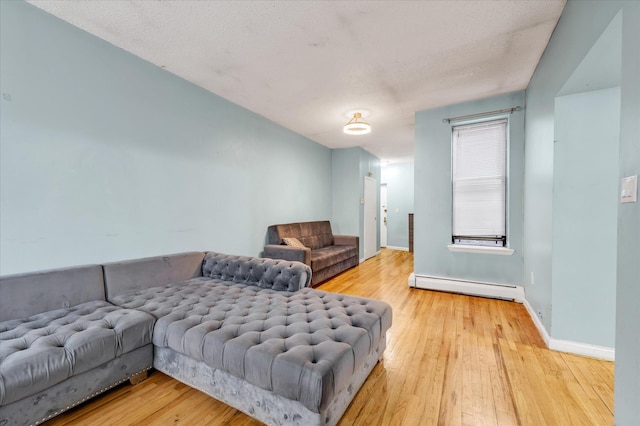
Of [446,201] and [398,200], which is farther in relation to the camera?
[398,200]

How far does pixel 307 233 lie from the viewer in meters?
4.95

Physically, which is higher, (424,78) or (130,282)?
(424,78)

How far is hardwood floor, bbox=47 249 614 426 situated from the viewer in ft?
4.75

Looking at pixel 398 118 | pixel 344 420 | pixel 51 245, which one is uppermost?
pixel 398 118

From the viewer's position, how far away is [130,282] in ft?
7.54

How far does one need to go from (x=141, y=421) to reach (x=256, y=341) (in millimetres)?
787

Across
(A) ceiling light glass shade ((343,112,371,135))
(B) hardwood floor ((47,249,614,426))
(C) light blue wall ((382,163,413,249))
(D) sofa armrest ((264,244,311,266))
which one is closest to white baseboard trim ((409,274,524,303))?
(B) hardwood floor ((47,249,614,426))

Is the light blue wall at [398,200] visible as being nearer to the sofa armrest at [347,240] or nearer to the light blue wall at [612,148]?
the sofa armrest at [347,240]

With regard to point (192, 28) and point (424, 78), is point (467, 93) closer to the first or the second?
point (424, 78)

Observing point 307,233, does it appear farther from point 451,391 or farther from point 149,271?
point 451,391

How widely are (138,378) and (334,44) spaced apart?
10.2ft

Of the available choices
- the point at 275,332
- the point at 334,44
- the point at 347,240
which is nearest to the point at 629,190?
the point at 275,332

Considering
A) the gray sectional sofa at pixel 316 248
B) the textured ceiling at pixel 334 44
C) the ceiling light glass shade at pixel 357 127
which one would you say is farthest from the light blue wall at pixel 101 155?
the ceiling light glass shade at pixel 357 127

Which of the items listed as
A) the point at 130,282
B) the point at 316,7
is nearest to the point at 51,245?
the point at 130,282
